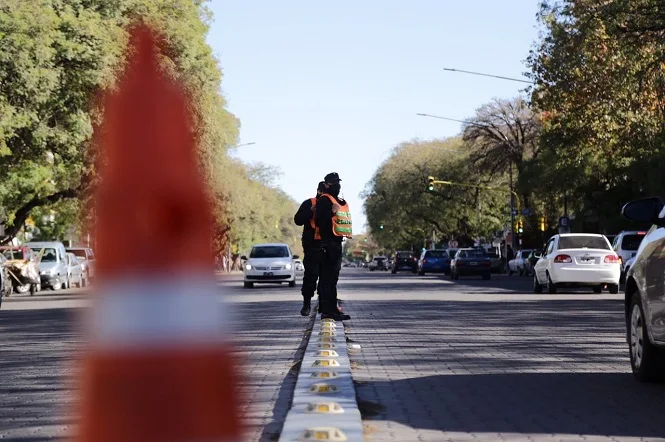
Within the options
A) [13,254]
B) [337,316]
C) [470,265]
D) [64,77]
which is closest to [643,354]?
[337,316]

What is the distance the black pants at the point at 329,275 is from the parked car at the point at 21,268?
26498mm

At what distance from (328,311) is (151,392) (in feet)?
45.5

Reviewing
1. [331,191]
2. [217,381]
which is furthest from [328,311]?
[217,381]

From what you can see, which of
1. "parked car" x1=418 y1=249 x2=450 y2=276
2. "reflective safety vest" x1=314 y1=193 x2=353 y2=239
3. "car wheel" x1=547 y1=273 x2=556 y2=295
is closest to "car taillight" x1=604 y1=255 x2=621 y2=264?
"car wheel" x1=547 y1=273 x2=556 y2=295

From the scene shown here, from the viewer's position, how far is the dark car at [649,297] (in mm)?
10023

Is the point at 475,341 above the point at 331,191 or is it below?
below

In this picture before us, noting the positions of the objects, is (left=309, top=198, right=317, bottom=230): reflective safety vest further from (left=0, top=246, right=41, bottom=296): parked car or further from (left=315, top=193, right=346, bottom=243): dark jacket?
(left=0, top=246, right=41, bottom=296): parked car

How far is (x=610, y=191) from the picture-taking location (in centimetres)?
6309

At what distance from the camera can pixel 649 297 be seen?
33.9 ft

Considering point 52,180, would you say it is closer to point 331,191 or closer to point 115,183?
point 331,191

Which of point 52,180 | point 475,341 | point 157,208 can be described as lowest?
point 475,341

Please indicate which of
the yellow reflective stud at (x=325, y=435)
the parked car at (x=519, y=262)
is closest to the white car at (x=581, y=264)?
the yellow reflective stud at (x=325, y=435)

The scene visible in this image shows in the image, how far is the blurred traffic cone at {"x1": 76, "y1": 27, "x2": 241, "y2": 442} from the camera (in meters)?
4.00

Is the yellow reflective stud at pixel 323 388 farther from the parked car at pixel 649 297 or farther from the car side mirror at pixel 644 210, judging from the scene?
the car side mirror at pixel 644 210
